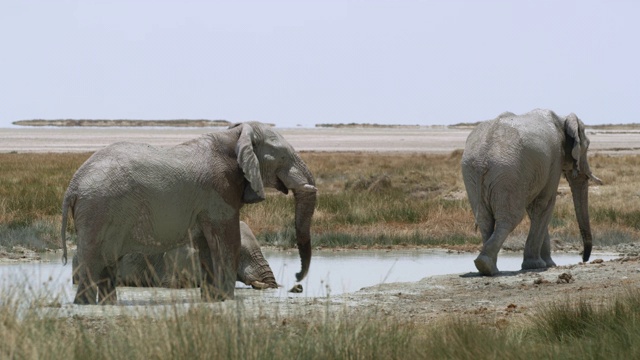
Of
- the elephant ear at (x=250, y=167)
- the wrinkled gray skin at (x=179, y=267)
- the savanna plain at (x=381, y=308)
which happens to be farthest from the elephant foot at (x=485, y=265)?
the elephant ear at (x=250, y=167)

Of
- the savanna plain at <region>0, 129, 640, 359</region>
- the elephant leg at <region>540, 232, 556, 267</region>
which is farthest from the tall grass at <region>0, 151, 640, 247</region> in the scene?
the elephant leg at <region>540, 232, 556, 267</region>

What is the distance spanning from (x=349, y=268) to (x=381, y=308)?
5.92 meters

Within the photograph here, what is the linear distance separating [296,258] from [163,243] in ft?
18.8

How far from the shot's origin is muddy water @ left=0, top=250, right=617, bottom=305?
13664 millimetres

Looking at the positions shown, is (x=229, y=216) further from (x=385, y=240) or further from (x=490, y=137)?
(x=385, y=240)

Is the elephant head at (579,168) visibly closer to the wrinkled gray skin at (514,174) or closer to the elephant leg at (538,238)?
the wrinkled gray skin at (514,174)

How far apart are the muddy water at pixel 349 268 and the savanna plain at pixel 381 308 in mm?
512

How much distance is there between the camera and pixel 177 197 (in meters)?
11.8

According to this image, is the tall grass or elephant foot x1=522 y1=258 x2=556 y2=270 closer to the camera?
elephant foot x1=522 y1=258 x2=556 y2=270

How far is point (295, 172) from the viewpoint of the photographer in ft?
41.4

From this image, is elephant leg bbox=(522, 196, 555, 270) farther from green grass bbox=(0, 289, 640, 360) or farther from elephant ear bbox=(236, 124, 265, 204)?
green grass bbox=(0, 289, 640, 360)

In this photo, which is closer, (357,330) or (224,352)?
(224,352)

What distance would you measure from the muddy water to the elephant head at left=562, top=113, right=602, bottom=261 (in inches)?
38.4

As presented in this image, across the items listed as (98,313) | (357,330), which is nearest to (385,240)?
(98,313)
